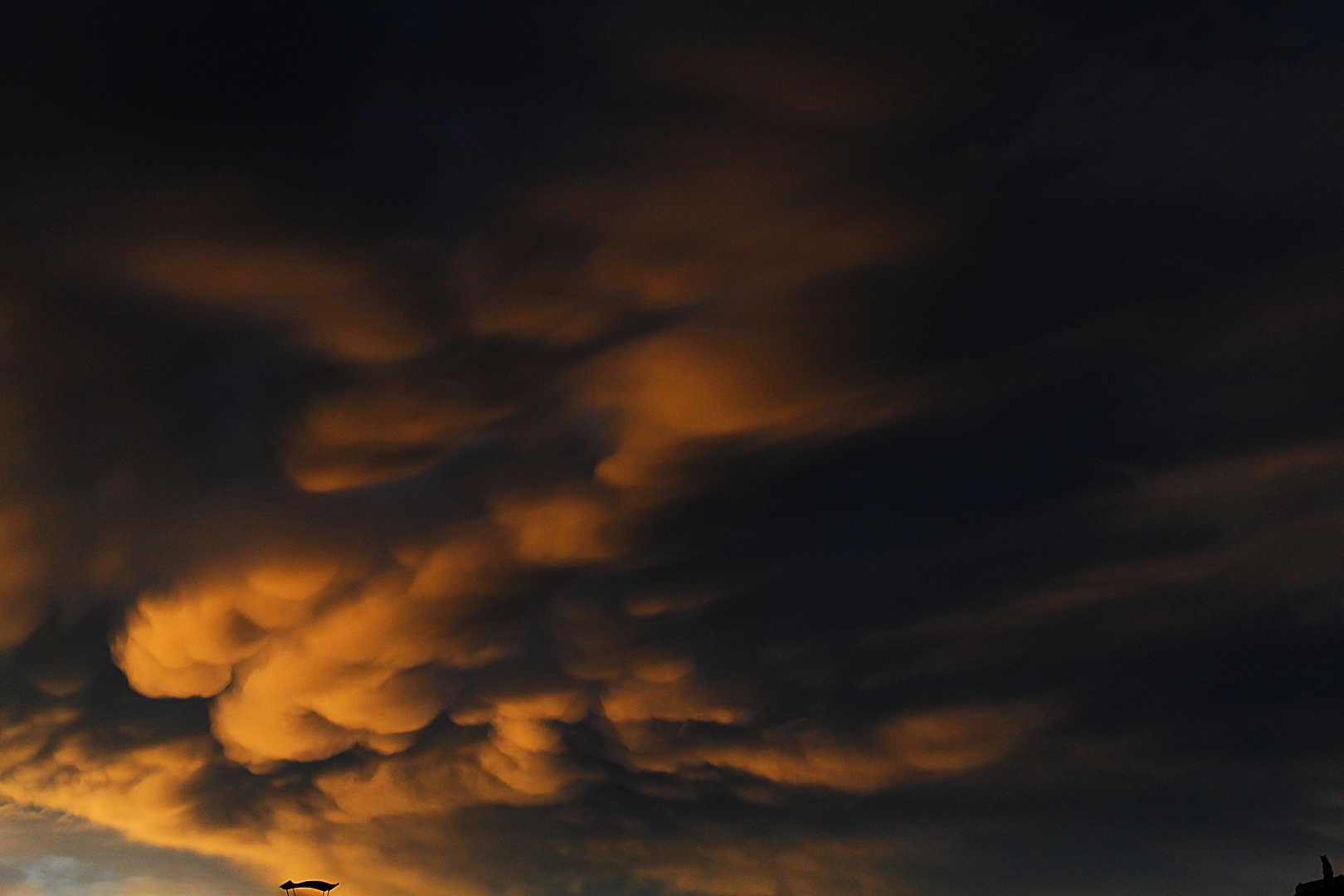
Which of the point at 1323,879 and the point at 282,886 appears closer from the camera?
the point at 1323,879

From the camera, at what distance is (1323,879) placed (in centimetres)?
5688

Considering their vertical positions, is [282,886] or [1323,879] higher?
[282,886]

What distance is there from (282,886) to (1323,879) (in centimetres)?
7392

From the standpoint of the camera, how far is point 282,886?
276 ft
